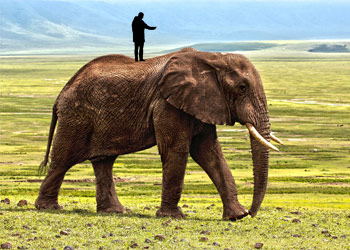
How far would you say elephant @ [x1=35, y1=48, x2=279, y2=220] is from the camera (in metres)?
15.4

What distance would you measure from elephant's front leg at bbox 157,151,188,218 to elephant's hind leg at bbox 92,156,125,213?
121 centimetres

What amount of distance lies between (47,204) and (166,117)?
11.3 ft

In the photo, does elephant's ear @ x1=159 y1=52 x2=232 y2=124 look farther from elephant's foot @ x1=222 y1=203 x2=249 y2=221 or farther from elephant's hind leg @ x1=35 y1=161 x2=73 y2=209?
elephant's hind leg @ x1=35 y1=161 x2=73 y2=209

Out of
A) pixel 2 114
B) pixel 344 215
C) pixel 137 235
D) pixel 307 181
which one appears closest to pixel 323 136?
pixel 307 181

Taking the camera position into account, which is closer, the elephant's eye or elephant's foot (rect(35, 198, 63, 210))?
the elephant's eye

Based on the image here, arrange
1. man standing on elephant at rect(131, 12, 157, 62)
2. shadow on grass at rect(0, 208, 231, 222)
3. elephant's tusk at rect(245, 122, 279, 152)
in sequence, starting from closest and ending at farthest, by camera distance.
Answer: elephant's tusk at rect(245, 122, 279, 152)
shadow on grass at rect(0, 208, 231, 222)
man standing on elephant at rect(131, 12, 157, 62)

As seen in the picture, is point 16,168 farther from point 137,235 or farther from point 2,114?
point 2,114

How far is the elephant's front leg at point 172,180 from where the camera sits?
15680 millimetres

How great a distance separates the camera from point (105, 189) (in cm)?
1711

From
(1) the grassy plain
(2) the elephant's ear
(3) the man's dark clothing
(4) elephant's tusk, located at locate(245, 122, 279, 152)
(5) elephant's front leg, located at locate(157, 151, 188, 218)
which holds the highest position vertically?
(3) the man's dark clothing

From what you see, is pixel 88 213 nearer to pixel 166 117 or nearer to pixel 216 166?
pixel 166 117

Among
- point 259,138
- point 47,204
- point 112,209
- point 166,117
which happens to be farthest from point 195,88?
point 47,204

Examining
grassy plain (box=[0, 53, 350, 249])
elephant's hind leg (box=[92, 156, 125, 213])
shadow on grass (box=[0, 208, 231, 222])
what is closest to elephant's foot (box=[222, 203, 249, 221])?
grassy plain (box=[0, 53, 350, 249])

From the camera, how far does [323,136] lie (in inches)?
1793
